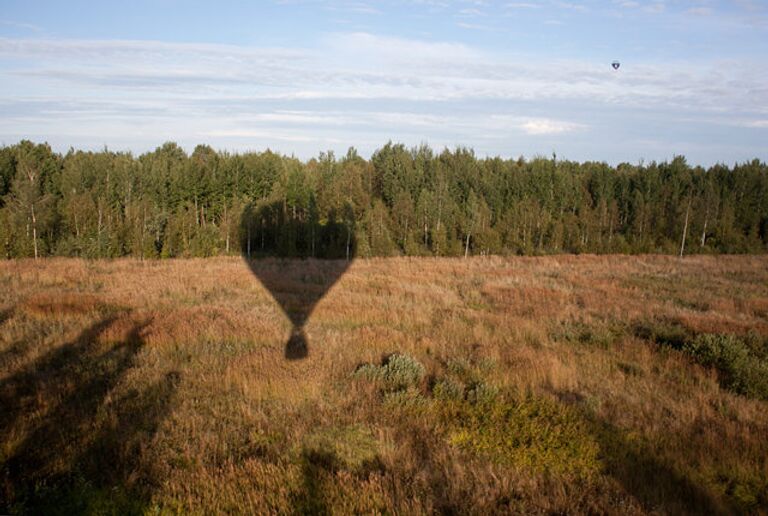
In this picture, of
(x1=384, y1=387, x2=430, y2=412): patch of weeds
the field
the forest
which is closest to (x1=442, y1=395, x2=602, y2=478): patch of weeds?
the field

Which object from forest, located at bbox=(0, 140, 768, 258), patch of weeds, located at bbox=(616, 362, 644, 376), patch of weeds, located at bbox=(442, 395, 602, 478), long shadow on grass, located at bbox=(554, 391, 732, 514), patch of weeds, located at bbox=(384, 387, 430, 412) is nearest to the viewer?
long shadow on grass, located at bbox=(554, 391, 732, 514)

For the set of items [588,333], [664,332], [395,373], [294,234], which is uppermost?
[395,373]

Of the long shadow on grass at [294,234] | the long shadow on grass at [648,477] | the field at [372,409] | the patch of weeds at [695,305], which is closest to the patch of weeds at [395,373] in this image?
the field at [372,409]

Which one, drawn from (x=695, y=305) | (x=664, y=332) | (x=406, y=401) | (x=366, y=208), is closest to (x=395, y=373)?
(x=406, y=401)

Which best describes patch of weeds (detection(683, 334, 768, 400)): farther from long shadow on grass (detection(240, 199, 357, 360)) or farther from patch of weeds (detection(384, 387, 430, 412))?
long shadow on grass (detection(240, 199, 357, 360))

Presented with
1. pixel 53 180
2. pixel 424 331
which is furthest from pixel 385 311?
pixel 53 180

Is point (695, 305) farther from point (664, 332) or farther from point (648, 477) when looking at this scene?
point (648, 477)
